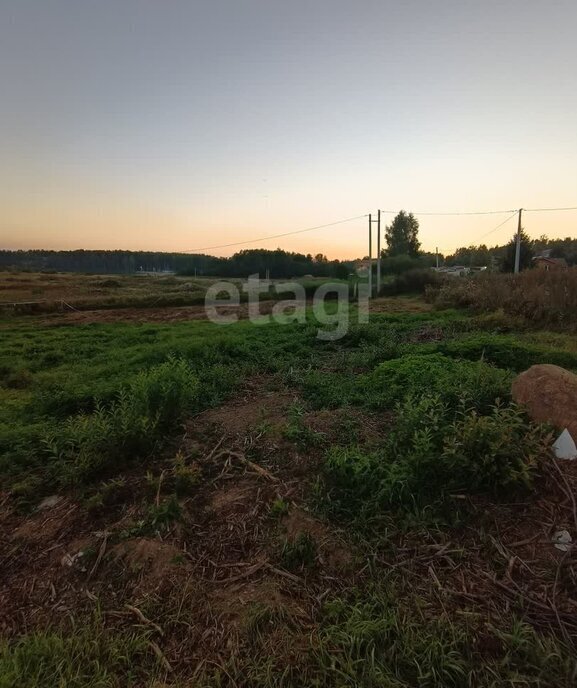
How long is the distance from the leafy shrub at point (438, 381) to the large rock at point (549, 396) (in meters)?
0.19

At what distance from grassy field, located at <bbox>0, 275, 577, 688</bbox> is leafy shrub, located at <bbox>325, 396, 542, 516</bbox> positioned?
0.04 ft

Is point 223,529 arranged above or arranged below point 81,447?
below

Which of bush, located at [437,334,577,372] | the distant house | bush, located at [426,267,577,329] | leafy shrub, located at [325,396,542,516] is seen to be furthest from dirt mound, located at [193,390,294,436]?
the distant house

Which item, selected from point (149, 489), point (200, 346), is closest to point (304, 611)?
point (149, 489)

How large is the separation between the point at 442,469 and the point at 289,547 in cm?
107

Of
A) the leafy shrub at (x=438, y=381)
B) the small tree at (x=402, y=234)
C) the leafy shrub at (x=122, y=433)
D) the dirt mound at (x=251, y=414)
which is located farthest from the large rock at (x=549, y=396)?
the small tree at (x=402, y=234)

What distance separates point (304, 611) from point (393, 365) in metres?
3.71

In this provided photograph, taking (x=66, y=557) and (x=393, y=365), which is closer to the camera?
(x=66, y=557)

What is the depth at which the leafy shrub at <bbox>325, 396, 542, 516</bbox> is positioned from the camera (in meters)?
2.30

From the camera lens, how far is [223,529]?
2387 mm

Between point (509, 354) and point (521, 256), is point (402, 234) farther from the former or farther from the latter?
point (509, 354)

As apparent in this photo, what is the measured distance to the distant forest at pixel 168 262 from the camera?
4344cm

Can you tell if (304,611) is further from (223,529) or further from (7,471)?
(7,471)

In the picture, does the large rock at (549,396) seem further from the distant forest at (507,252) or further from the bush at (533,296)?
the distant forest at (507,252)
